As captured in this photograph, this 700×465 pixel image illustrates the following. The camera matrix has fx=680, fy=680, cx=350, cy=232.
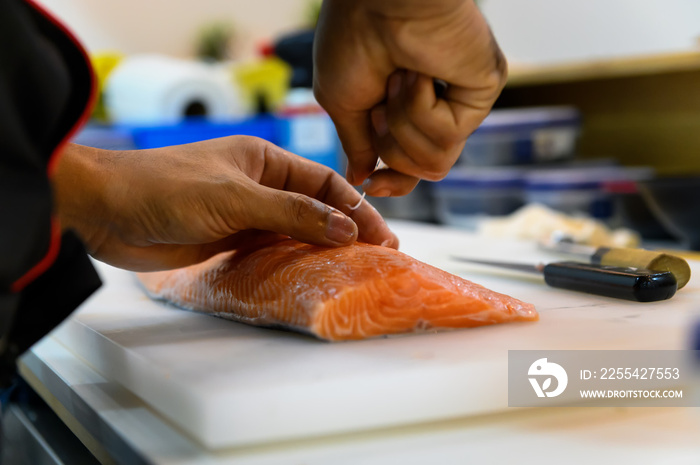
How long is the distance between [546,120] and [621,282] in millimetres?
1783

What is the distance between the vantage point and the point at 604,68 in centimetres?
294

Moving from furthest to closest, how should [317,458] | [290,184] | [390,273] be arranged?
[290,184] < [390,273] < [317,458]

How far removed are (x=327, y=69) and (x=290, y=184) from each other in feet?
1.48

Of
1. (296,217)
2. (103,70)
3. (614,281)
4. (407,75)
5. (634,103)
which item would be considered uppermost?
(103,70)

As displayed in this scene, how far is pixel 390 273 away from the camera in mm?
1023

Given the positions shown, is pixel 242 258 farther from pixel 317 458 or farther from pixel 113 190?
pixel 317 458

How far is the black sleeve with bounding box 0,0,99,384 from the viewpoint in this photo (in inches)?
26.5

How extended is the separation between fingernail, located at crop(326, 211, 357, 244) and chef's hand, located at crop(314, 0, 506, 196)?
12 cm

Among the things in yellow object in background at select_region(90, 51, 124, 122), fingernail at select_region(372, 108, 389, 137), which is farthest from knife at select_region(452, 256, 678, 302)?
yellow object in background at select_region(90, 51, 124, 122)

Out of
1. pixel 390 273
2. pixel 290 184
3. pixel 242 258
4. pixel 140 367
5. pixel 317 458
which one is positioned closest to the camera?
pixel 317 458

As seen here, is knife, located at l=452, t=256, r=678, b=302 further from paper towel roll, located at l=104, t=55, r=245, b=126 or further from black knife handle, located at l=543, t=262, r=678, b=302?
paper towel roll, located at l=104, t=55, r=245, b=126

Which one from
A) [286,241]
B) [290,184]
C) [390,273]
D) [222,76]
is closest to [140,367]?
[390,273]

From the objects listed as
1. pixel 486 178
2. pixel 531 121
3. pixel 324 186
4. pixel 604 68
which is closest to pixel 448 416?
pixel 324 186

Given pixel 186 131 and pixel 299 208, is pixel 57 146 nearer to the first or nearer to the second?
pixel 299 208
